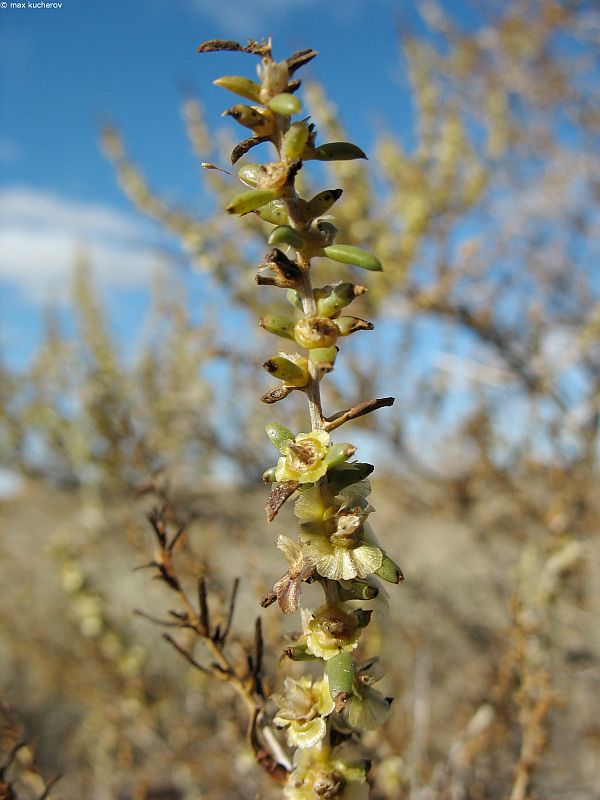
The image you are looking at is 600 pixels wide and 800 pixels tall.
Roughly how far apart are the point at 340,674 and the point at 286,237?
365mm

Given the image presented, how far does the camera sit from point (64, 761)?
345 centimetres

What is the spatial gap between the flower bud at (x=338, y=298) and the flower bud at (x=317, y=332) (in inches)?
0.5

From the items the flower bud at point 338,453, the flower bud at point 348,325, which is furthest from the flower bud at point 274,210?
the flower bud at point 338,453

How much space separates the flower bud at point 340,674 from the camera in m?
0.52

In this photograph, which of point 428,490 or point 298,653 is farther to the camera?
point 428,490

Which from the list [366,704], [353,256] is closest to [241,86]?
[353,256]

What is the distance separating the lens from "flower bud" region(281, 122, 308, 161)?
0.52 meters

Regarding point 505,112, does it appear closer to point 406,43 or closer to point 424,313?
point 406,43

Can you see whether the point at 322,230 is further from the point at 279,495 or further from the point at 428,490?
the point at 428,490

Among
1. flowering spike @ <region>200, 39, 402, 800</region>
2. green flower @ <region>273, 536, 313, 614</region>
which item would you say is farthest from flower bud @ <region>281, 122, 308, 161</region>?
green flower @ <region>273, 536, 313, 614</region>

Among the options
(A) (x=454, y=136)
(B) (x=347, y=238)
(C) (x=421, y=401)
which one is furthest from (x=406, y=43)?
(C) (x=421, y=401)

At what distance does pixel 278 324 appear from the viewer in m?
0.58

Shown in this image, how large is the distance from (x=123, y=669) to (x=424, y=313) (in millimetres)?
2205

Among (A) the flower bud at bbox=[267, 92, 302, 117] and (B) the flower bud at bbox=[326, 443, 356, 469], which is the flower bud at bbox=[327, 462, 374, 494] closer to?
(B) the flower bud at bbox=[326, 443, 356, 469]
